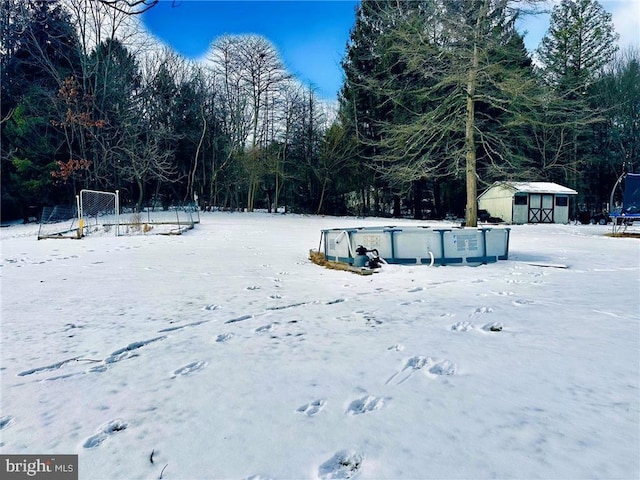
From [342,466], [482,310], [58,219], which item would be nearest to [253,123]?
[58,219]

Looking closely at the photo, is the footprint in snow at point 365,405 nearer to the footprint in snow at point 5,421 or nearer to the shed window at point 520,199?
the footprint in snow at point 5,421

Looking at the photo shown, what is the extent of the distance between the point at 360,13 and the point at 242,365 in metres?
32.0

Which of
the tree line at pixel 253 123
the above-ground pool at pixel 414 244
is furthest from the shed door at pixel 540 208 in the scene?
the above-ground pool at pixel 414 244

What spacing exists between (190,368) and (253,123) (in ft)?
97.0

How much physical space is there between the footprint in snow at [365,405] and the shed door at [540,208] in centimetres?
2775

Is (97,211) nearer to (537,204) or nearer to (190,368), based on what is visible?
(190,368)

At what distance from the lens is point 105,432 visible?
2.01m

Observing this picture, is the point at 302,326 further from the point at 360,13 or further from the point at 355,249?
the point at 360,13

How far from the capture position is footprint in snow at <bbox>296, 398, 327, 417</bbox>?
2189mm

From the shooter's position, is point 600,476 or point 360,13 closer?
point 600,476

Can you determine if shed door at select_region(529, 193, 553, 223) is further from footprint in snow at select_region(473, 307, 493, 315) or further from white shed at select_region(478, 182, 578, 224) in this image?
footprint in snow at select_region(473, 307, 493, 315)

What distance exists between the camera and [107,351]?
314cm

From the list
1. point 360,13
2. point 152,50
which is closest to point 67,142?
point 152,50

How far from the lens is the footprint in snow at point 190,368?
2725 mm
